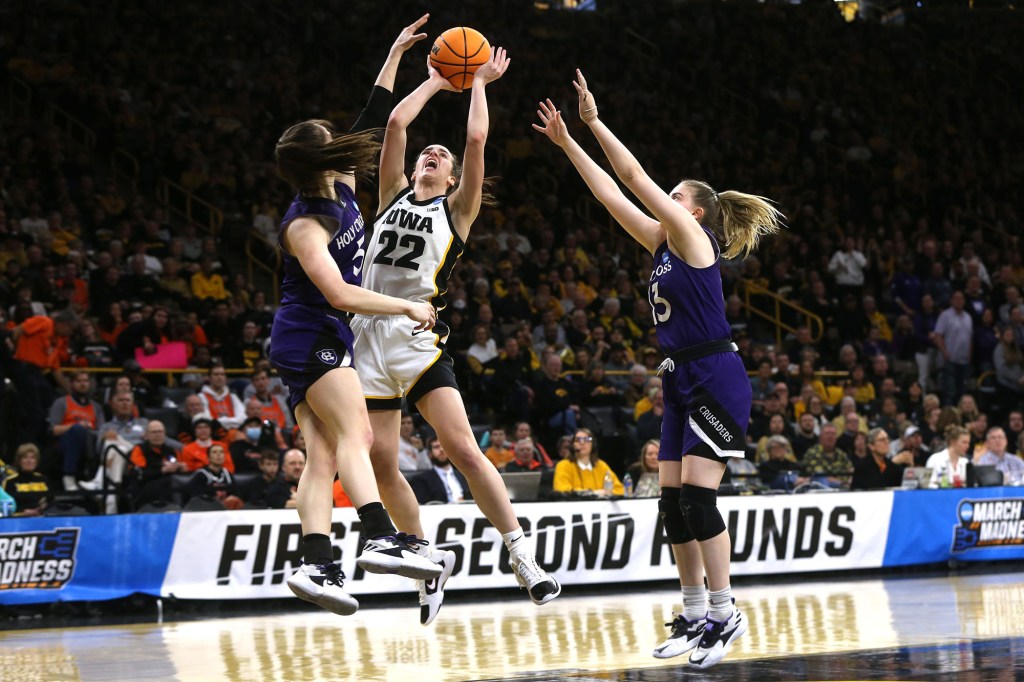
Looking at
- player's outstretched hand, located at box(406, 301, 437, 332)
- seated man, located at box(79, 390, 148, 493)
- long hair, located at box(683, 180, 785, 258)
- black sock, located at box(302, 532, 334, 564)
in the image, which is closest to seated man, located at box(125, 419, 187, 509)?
seated man, located at box(79, 390, 148, 493)

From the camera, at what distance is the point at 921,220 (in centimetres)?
2300

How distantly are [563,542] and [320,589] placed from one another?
6713 millimetres

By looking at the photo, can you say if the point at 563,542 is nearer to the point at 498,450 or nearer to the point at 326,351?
the point at 498,450

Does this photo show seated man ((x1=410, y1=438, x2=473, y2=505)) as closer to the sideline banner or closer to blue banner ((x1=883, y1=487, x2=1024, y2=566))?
the sideline banner

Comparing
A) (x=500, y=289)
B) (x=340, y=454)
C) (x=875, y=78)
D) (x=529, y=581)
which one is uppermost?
(x=875, y=78)

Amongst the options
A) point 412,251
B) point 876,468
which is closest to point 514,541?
point 412,251

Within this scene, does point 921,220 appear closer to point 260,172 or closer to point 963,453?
point 963,453

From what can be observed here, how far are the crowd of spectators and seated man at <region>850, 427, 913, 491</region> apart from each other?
0.14ft

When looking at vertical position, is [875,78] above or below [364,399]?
above

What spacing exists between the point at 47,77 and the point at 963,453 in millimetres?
13555

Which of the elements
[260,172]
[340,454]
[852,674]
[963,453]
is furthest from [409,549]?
[260,172]

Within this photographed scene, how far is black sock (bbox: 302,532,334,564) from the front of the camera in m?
6.11

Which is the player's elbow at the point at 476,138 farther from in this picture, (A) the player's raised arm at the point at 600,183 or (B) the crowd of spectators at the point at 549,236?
(B) the crowd of spectators at the point at 549,236

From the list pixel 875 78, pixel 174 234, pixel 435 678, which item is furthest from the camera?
pixel 875 78
